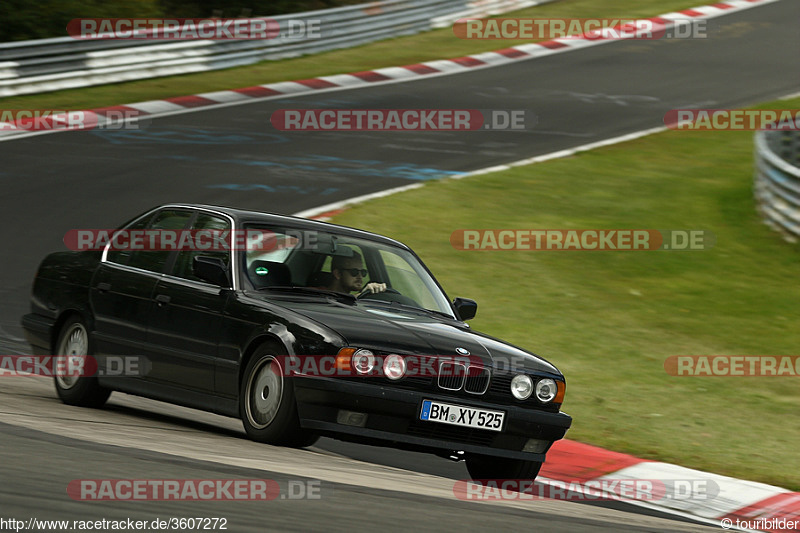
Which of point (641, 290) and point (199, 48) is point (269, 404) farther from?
point (199, 48)

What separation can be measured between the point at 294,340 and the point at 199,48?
1967cm

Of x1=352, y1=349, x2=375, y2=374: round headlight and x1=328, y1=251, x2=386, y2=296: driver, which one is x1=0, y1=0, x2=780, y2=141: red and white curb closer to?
x1=328, y1=251, x2=386, y2=296: driver

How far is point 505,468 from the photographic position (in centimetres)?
725

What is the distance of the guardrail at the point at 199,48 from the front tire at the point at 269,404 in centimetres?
1627

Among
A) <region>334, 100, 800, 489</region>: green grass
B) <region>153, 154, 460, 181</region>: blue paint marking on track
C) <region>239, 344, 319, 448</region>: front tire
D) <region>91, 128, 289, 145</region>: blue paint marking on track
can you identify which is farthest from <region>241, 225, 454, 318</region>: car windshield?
<region>91, 128, 289, 145</region>: blue paint marking on track

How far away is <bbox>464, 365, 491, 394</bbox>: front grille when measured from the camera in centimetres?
674

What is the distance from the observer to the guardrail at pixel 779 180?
15766 millimetres

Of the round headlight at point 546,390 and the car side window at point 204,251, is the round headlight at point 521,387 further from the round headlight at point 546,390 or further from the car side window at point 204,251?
the car side window at point 204,251

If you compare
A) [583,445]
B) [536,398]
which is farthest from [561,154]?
[536,398]

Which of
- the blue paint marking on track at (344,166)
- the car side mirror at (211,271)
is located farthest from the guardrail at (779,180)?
the car side mirror at (211,271)

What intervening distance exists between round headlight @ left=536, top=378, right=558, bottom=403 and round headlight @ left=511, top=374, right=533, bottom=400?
0.07 m

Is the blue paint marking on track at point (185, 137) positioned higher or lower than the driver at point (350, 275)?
higher

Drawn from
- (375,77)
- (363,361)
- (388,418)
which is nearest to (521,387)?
(388,418)

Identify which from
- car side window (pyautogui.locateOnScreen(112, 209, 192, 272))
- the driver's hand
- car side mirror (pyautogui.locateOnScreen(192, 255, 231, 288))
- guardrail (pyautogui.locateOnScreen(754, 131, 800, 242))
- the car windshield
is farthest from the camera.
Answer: guardrail (pyautogui.locateOnScreen(754, 131, 800, 242))
